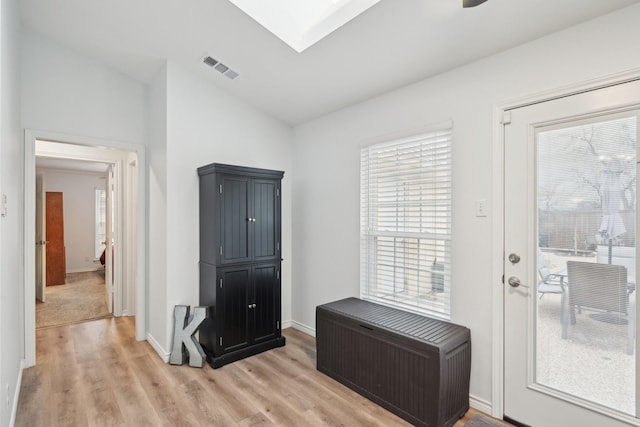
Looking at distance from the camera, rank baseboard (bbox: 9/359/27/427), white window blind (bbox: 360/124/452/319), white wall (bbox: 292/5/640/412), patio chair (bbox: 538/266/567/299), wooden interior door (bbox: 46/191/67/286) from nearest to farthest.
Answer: white wall (bbox: 292/5/640/412) < patio chair (bbox: 538/266/567/299) < baseboard (bbox: 9/359/27/427) < white window blind (bbox: 360/124/452/319) < wooden interior door (bbox: 46/191/67/286)

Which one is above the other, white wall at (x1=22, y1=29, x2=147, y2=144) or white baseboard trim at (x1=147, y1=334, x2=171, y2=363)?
white wall at (x1=22, y1=29, x2=147, y2=144)

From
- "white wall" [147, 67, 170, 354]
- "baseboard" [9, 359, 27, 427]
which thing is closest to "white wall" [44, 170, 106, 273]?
"white wall" [147, 67, 170, 354]

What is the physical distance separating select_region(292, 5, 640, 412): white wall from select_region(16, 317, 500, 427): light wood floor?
717 millimetres

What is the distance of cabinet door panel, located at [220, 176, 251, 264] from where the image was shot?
2.92 m

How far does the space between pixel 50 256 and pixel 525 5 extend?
778 centimetres

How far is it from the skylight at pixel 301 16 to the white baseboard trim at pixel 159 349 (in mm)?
2905

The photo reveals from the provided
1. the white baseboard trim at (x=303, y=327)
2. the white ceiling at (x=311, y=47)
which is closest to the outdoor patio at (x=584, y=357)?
the white ceiling at (x=311, y=47)

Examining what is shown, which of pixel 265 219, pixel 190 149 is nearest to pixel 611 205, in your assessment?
pixel 265 219

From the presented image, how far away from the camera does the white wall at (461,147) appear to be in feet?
5.99

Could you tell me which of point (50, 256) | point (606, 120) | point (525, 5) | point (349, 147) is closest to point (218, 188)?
point (349, 147)

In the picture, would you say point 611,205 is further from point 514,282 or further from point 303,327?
point 303,327

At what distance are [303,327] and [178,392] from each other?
61.2 inches

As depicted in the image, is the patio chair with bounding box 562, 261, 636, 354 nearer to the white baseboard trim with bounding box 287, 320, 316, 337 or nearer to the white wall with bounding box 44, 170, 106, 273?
the white baseboard trim with bounding box 287, 320, 316, 337

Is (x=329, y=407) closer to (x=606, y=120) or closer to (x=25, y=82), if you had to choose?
(x=606, y=120)
